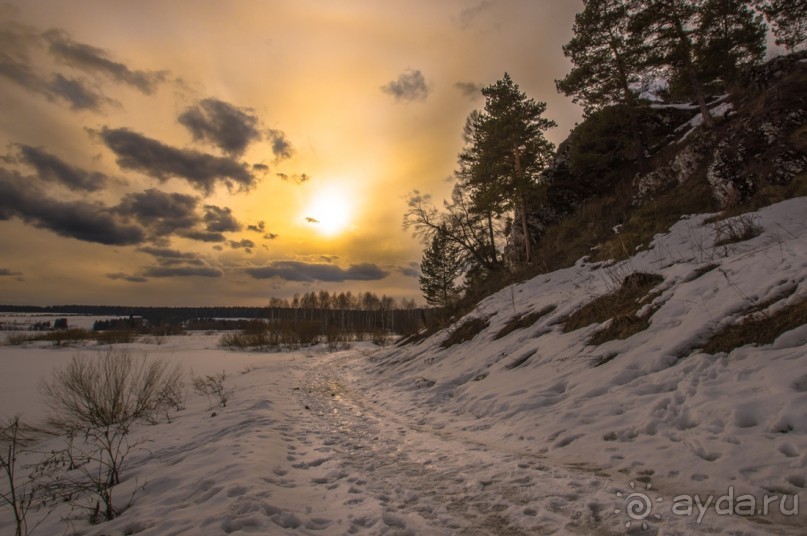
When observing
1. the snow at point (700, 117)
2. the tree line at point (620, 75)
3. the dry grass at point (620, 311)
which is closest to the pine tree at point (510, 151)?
the tree line at point (620, 75)

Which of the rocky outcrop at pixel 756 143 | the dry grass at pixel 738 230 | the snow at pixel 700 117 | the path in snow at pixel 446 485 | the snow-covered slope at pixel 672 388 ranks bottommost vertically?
the path in snow at pixel 446 485

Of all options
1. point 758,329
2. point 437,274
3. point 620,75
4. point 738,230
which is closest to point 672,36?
point 620,75

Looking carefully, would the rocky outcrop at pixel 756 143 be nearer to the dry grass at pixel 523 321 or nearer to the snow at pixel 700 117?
the snow at pixel 700 117

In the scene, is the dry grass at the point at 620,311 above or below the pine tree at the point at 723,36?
below

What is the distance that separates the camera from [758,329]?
5129 mm

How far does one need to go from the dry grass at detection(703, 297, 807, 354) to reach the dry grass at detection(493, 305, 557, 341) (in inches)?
239

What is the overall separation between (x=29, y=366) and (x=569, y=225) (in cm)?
4159

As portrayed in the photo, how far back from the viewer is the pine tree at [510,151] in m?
21.3

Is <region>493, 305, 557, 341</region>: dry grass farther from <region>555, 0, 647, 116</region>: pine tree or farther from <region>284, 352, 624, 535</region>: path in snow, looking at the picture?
<region>555, 0, 647, 116</region>: pine tree

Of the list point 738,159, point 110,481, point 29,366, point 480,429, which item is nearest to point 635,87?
point 738,159

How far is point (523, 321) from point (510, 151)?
45.3 ft

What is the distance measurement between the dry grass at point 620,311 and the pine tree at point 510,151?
12261 mm

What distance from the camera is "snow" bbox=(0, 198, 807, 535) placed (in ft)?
10.6

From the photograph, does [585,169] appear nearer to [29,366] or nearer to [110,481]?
[110,481]
